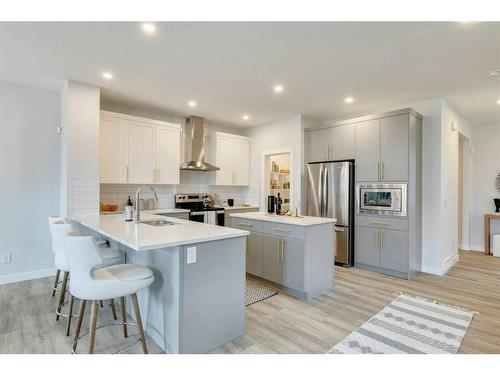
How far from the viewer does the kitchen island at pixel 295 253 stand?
10.1 ft

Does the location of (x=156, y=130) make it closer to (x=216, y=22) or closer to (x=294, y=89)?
(x=294, y=89)

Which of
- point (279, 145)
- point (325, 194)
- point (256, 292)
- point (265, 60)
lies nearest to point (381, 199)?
point (325, 194)

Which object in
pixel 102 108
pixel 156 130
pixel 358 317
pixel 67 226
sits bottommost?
pixel 358 317

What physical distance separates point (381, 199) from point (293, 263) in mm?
1904

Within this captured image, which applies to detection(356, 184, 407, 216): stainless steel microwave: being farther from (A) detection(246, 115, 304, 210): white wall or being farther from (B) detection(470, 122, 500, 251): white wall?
(B) detection(470, 122, 500, 251): white wall

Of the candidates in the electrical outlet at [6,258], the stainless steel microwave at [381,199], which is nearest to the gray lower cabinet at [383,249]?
the stainless steel microwave at [381,199]

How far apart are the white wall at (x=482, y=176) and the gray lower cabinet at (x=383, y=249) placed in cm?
311

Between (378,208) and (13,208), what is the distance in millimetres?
5127

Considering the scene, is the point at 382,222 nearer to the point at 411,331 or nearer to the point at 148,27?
the point at 411,331

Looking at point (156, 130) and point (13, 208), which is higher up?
point (156, 130)

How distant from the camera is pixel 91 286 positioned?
181 cm

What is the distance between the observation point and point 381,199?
4.12m

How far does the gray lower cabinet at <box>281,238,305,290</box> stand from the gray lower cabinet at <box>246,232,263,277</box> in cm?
39
